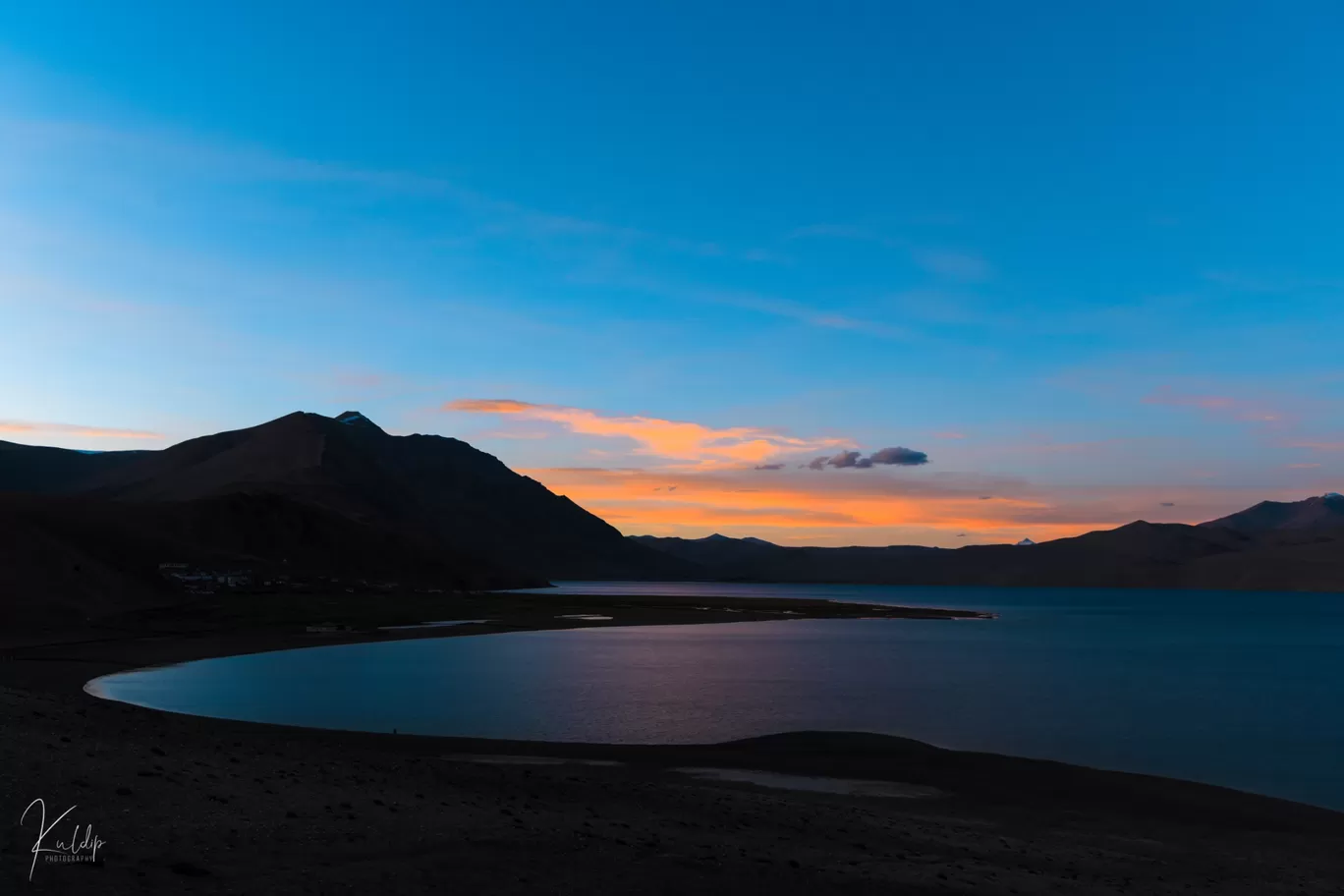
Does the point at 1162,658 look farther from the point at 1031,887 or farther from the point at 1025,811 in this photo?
the point at 1031,887

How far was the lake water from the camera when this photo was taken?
123 feet

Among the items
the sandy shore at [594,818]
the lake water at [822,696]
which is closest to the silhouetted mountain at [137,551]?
the lake water at [822,696]

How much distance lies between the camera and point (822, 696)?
5172 cm

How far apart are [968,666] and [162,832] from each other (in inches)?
2654

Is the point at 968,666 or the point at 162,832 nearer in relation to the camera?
the point at 162,832

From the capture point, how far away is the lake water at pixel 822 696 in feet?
123

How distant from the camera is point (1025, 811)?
25.2m

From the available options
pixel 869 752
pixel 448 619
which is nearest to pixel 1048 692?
pixel 869 752
